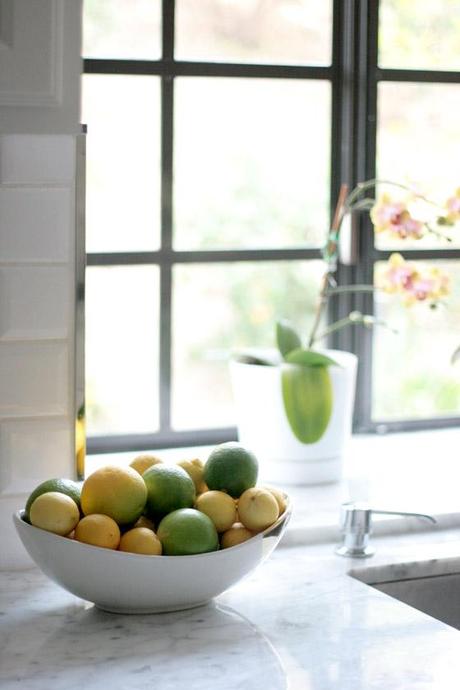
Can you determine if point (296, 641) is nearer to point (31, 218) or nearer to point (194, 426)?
point (31, 218)

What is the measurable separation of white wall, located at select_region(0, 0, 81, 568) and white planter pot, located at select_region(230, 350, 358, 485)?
0.43m

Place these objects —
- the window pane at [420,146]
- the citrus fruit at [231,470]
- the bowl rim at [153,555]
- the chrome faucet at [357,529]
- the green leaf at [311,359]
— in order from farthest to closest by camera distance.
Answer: the window pane at [420,146]
the green leaf at [311,359]
the chrome faucet at [357,529]
the citrus fruit at [231,470]
the bowl rim at [153,555]

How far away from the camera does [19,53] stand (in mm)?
1697

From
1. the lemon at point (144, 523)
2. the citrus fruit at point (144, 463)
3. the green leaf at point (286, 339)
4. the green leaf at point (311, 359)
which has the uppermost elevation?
the green leaf at point (286, 339)

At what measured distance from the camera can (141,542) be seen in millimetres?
1506

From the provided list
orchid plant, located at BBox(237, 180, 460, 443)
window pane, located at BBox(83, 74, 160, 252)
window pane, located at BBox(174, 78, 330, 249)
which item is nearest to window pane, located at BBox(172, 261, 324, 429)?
window pane, located at BBox(174, 78, 330, 249)

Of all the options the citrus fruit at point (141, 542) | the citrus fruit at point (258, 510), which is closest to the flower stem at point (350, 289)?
the citrus fruit at point (258, 510)

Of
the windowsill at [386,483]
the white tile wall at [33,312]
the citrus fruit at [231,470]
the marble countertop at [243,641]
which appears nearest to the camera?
the marble countertop at [243,641]

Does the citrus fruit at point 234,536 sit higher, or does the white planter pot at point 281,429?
the white planter pot at point 281,429

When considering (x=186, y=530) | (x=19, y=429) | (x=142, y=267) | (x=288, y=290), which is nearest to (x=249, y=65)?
(x=142, y=267)

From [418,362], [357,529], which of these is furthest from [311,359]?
[418,362]

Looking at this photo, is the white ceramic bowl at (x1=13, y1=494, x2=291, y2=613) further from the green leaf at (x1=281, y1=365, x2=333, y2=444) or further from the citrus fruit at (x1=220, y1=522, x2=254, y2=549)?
the green leaf at (x1=281, y1=365, x2=333, y2=444)

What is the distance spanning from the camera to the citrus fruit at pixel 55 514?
152 centimetres

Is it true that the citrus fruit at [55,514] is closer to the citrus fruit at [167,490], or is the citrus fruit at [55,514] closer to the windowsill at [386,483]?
the citrus fruit at [167,490]
